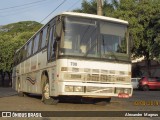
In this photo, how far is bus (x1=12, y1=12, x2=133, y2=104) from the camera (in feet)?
44.2

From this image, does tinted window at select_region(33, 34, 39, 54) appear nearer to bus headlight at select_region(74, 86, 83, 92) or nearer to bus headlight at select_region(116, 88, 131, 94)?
bus headlight at select_region(74, 86, 83, 92)

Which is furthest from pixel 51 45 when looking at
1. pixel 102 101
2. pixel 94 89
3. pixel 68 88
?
pixel 102 101

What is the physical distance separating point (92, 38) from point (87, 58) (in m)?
0.80

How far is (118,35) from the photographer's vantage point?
574 inches

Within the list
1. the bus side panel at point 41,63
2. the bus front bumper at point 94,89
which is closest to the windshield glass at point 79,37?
the bus front bumper at point 94,89

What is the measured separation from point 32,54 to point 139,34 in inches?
Answer: 987

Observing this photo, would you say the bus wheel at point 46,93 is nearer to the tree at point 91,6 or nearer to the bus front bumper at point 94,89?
the bus front bumper at point 94,89

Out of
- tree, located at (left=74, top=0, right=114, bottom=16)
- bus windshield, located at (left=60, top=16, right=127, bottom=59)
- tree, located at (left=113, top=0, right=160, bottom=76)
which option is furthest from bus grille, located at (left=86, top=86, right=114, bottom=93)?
tree, located at (left=74, top=0, right=114, bottom=16)

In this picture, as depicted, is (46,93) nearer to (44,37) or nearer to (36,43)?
(44,37)

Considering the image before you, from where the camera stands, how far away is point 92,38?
14.0m

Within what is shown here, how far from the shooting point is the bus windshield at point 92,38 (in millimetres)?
13656

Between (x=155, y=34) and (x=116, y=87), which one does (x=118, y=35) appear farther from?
(x=155, y=34)

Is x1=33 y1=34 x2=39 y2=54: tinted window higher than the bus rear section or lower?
higher

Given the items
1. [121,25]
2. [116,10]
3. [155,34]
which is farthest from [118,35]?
[116,10]
